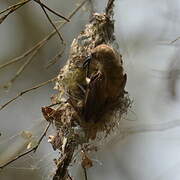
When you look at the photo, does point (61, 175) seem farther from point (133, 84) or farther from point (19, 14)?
point (19, 14)

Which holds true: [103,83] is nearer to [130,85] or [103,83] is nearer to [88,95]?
[88,95]

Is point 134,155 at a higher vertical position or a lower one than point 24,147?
lower

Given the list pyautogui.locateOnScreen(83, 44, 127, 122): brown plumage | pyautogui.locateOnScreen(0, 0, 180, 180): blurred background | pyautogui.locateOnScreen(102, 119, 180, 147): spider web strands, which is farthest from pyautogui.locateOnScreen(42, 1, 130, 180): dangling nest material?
pyautogui.locateOnScreen(102, 119, 180, 147): spider web strands

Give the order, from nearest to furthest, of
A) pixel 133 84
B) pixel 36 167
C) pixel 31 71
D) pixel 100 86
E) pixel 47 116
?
pixel 100 86
pixel 47 116
pixel 36 167
pixel 133 84
pixel 31 71

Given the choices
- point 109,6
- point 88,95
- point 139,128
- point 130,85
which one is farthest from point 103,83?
point 130,85

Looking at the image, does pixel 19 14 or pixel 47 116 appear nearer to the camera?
pixel 47 116

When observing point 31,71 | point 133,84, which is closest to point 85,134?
point 133,84

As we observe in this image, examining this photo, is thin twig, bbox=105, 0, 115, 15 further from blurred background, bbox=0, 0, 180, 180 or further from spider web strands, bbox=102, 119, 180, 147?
spider web strands, bbox=102, 119, 180, 147

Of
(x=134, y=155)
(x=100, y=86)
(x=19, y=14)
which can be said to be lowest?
(x=134, y=155)
